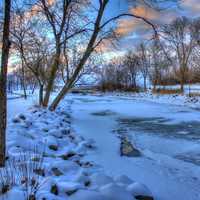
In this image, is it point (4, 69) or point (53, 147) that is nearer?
point (4, 69)

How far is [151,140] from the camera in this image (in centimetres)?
833

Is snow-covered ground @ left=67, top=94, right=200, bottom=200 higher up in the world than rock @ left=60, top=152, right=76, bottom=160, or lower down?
lower down

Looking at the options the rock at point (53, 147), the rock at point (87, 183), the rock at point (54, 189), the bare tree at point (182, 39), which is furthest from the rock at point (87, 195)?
the bare tree at point (182, 39)

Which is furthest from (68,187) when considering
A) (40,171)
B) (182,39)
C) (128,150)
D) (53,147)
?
(182,39)

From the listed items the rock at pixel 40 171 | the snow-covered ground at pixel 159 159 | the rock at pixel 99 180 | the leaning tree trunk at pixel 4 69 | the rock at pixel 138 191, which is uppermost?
the leaning tree trunk at pixel 4 69

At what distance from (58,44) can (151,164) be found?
9.24 metres

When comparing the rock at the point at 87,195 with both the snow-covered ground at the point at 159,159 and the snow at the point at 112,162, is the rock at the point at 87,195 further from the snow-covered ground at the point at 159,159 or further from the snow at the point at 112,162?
the snow-covered ground at the point at 159,159

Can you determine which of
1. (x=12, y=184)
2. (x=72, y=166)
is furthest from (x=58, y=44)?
(x=12, y=184)

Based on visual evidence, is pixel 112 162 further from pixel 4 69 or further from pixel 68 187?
pixel 4 69

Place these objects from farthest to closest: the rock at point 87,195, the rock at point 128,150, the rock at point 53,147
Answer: the rock at point 128,150, the rock at point 53,147, the rock at point 87,195

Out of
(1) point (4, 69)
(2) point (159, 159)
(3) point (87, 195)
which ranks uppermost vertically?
(1) point (4, 69)

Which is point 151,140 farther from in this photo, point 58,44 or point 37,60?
point 37,60

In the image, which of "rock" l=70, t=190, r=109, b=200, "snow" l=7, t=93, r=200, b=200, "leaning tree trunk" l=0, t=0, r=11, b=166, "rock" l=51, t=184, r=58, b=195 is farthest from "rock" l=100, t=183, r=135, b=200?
"leaning tree trunk" l=0, t=0, r=11, b=166

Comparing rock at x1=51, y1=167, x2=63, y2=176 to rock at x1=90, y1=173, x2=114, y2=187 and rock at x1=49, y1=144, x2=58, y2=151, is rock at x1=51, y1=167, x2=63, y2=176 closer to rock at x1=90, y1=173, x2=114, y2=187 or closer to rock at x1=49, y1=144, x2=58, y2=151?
rock at x1=90, y1=173, x2=114, y2=187
